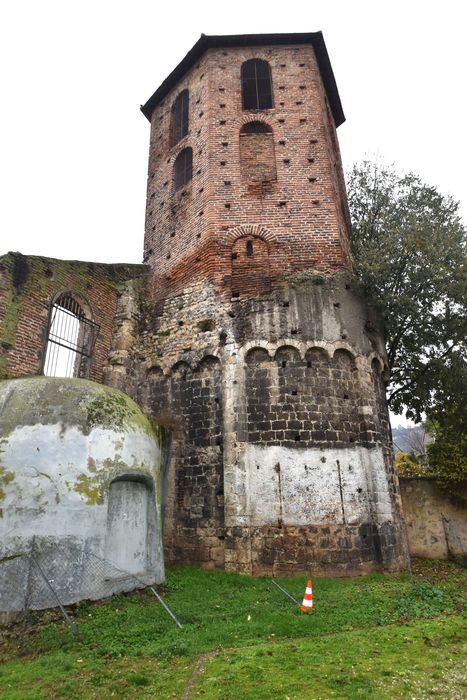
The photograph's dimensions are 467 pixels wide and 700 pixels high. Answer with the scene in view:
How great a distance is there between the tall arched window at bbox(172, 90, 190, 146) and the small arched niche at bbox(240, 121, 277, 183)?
298 cm

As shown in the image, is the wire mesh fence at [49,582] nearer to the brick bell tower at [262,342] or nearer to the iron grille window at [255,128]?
the brick bell tower at [262,342]

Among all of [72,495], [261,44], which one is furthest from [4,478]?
[261,44]

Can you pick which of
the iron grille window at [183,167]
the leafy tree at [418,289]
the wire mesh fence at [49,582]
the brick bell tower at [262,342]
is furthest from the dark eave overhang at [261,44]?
the wire mesh fence at [49,582]

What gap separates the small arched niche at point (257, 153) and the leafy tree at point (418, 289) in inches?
154

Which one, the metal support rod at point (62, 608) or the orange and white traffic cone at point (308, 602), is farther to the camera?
the orange and white traffic cone at point (308, 602)

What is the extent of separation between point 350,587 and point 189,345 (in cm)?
735

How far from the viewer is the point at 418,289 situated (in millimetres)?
13695

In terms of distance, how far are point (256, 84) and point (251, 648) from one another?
711 inches

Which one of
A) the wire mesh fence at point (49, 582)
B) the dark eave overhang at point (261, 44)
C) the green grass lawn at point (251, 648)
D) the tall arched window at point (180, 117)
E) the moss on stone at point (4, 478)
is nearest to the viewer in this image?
the green grass lawn at point (251, 648)

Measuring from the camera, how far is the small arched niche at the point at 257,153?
15.4m

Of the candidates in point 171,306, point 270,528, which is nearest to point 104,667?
point 270,528

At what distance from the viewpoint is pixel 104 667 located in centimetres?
589

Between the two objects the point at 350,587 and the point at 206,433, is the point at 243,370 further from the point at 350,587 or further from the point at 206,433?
the point at 350,587

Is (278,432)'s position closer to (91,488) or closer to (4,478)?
(91,488)
